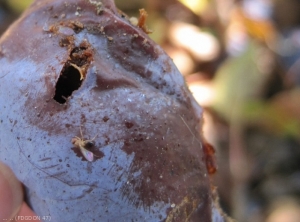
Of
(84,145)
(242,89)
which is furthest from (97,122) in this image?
(242,89)

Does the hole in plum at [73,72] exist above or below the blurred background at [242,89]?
above

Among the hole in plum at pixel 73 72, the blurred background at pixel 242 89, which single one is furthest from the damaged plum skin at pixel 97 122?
the blurred background at pixel 242 89

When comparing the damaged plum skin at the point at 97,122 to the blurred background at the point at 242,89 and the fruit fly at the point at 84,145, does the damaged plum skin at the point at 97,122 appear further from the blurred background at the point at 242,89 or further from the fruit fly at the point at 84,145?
the blurred background at the point at 242,89

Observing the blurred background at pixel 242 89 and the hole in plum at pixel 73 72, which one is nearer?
the hole in plum at pixel 73 72

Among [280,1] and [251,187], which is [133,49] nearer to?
[251,187]

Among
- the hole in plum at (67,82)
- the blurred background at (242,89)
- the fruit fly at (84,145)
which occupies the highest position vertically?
the hole in plum at (67,82)

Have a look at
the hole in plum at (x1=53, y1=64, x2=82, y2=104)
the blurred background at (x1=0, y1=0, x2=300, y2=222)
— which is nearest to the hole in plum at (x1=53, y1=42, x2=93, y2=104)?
the hole in plum at (x1=53, y1=64, x2=82, y2=104)

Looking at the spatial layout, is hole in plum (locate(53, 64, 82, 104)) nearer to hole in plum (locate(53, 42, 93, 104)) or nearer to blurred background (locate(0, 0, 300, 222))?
hole in plum (locate(53, 42, 93, 104))
